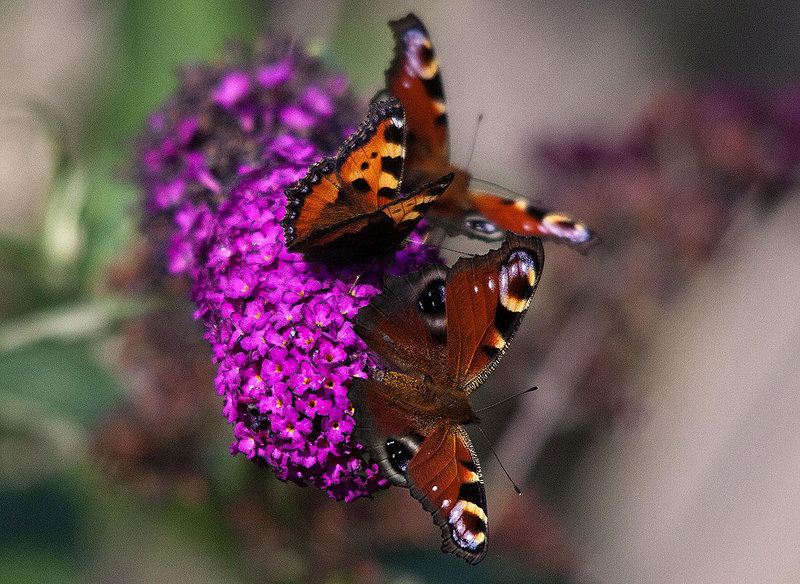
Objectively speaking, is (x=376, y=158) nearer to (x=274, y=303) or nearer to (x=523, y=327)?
(x=274, y=303)

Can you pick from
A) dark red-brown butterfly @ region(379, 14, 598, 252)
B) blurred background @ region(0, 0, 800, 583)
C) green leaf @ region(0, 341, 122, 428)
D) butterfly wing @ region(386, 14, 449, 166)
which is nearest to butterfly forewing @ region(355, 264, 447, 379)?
dark red-brown butterfly @ region(379, 14, 598, 252)

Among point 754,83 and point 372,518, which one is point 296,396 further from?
point 754,83

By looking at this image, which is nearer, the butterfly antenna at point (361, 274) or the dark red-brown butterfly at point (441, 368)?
the dark red-brown butterfly at point (441, 368)

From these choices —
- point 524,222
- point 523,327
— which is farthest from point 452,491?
point 523,327

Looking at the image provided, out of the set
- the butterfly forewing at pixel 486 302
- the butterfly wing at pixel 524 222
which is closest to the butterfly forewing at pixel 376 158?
the butterfly forewing at pixel 486 302

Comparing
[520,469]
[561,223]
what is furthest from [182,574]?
[561,223]

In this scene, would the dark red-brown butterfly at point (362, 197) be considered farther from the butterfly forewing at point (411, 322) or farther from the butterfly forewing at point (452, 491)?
the butterfly forewing at point (452, 491)
